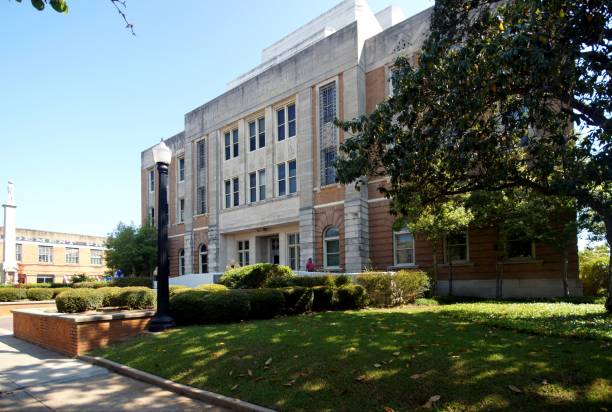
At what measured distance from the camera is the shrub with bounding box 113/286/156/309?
13.7 m

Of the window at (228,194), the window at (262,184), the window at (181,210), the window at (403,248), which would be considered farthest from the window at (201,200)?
the window at (403,248)

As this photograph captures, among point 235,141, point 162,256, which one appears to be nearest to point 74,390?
point 162,256

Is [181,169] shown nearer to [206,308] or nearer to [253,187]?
[253,187]

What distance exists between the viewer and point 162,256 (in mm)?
11562

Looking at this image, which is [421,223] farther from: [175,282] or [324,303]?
[175,282]

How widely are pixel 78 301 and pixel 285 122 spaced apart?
21.1 metres

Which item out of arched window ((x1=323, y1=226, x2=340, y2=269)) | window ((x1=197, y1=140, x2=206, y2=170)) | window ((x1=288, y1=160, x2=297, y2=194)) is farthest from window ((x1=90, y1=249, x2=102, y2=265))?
arched window ((x1=323, y1=226, x2=340, y2=269))

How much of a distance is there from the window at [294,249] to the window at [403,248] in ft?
26.3

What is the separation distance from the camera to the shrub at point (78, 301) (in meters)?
13.7

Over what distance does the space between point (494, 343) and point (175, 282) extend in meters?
29.1

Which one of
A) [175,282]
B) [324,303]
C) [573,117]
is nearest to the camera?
[573,117]

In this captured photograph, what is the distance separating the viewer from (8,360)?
35.7ft

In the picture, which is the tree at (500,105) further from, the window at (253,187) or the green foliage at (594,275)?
the window at (253,187)

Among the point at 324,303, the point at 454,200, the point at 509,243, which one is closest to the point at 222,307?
the point at 324,303
